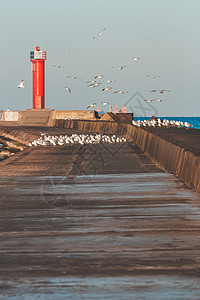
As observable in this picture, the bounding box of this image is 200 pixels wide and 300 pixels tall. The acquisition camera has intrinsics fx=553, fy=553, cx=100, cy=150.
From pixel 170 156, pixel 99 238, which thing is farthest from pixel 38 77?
pixel 99 238

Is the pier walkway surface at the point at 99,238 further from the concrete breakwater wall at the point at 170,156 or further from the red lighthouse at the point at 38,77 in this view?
the red lighthouse at the point at 38,77

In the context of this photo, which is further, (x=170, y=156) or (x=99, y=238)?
(x=170, y=156)

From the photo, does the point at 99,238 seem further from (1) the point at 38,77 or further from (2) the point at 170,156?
(1) the point at 38,77

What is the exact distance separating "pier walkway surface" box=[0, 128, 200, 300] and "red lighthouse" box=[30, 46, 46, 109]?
225 feet

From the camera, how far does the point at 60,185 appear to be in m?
13.5

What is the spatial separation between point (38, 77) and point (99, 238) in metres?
79.1

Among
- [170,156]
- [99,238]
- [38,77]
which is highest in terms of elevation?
[38,77]

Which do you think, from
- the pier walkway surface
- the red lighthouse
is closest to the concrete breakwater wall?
the pier walkway surface

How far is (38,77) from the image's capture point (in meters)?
85.0

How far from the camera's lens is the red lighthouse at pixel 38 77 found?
82625 millimetres

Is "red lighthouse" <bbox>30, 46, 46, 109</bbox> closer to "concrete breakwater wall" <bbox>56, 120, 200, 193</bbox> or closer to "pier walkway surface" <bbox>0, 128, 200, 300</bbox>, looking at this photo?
"concrete breakwater wall" <bbox>56, 120, 200, 193</bbox>

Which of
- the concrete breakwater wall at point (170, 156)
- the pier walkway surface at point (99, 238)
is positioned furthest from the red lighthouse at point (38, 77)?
the pier walkway surface at point (99, 238)

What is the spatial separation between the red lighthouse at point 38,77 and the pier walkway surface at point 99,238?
6863cm

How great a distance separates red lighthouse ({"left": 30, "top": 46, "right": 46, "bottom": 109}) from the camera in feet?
271
